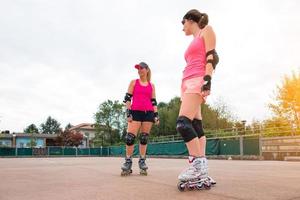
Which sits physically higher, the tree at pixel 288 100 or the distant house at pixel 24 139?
the tree at pixel 288 100

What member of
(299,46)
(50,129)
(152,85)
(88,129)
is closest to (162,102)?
(299,46)

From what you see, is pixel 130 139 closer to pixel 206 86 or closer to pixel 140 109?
pixel 140 109

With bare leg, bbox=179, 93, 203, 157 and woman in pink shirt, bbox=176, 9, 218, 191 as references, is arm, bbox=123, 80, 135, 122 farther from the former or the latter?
bare leg, bbox=179, 93, 203, 157

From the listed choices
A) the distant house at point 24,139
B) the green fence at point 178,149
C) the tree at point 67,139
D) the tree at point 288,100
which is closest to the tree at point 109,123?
the tree at point 67,139

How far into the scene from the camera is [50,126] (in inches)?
5404

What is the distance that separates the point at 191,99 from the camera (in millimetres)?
3688

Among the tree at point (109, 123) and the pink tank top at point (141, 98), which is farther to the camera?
the tree at point (109, 123)

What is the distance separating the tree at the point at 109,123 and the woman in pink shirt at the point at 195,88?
7638cm

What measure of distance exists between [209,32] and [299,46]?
2881cm

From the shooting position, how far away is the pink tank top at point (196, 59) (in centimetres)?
379

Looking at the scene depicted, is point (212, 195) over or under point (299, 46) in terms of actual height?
under

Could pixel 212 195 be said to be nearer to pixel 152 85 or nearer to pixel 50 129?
pixel 152 85

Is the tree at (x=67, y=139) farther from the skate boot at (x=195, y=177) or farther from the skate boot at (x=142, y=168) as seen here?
the skate boot at (x=195, y=177)

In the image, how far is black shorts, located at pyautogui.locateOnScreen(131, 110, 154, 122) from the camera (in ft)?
18.7
